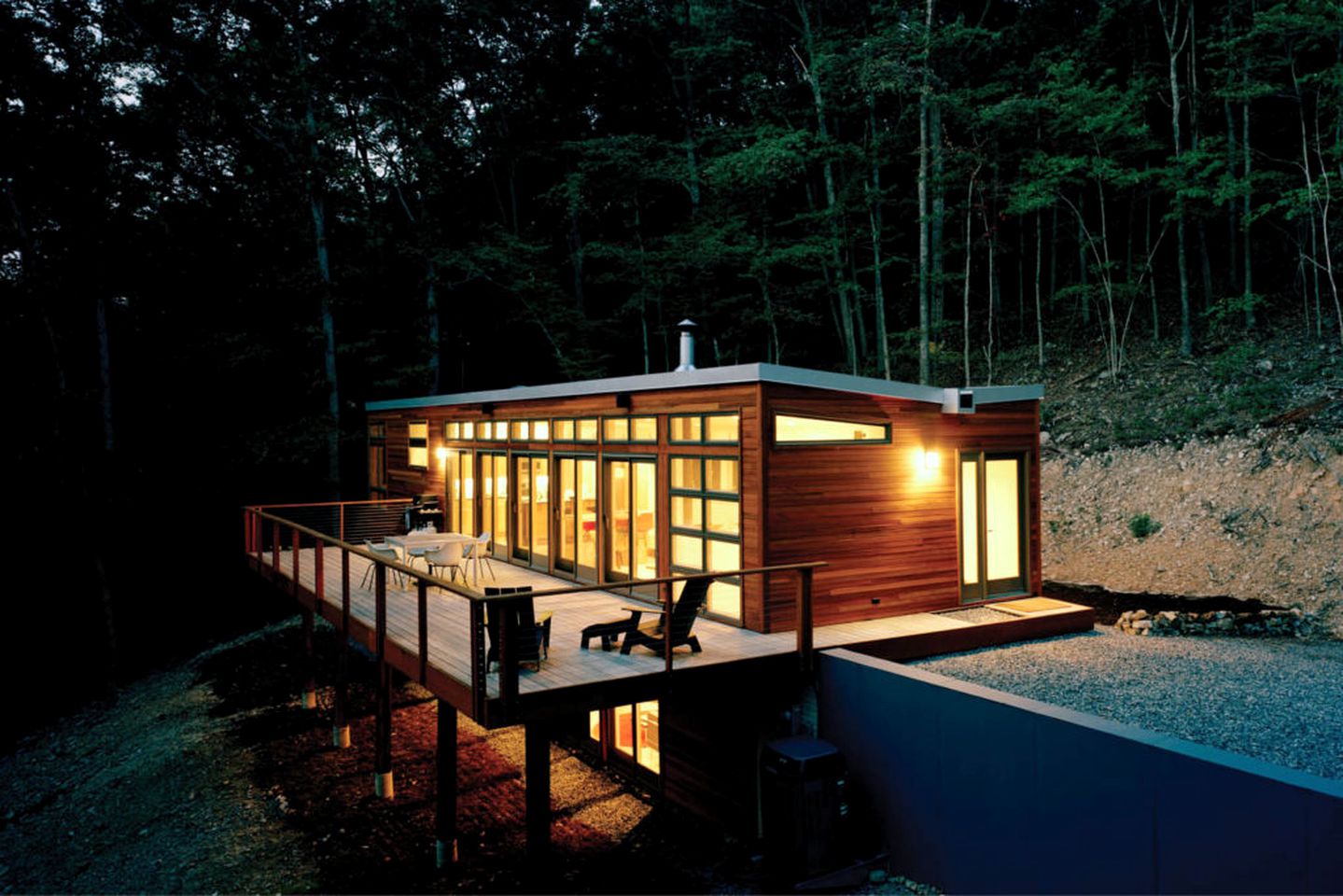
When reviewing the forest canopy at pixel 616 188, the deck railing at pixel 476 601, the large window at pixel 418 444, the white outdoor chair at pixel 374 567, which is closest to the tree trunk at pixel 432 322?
the forest canopy at pixel 616 188

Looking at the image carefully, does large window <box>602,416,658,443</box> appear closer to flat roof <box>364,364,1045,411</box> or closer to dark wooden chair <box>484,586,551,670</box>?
flat roof <box>364,364,1045,411</box>

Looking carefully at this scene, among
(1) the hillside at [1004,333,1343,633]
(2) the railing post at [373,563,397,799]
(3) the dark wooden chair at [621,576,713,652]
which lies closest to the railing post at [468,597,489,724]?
(3) the dark wooden chair at [621,576,713,652]

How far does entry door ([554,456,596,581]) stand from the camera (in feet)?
33.9

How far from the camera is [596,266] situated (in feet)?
84.0

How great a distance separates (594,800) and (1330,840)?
21.7 ft

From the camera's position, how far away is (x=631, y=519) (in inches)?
375

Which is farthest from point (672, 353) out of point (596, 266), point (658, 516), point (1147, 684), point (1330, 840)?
point (1330, 840)

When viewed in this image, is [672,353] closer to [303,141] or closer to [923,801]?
[303,141]

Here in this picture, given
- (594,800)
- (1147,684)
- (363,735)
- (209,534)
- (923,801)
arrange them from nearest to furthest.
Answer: (923,801)
(1147,684)
(594,800)
(363,735)
(209,534)

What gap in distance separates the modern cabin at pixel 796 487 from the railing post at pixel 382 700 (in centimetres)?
301

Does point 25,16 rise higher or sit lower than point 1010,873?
higher

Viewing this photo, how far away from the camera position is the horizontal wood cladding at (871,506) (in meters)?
7.80

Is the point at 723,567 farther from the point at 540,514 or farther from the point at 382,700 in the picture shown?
the point at 540,514

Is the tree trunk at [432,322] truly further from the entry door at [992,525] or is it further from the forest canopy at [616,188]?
the entry door at [992,525]
